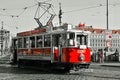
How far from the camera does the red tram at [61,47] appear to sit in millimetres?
23297

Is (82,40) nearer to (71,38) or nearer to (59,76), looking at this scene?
(71,38)

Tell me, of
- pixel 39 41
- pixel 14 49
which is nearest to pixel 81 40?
pixel 39 41

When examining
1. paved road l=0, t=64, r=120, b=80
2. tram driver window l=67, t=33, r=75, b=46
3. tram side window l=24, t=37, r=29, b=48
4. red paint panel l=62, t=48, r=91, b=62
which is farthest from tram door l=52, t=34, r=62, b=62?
tram side window l=24, t=37, r=29, b=48

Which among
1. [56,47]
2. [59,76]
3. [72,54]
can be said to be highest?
[56,47]

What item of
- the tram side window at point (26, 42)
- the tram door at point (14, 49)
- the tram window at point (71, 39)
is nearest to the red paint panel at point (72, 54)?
the tram window at point (71, 39)

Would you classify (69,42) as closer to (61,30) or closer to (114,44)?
(61,30)

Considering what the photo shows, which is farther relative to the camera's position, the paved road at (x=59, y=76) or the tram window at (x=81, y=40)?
the tram window at (x=81, y=40)

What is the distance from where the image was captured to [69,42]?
2334 cm

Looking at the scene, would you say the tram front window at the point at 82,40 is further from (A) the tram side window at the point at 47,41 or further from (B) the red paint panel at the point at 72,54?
(A) the tram side window at the point at 47,41

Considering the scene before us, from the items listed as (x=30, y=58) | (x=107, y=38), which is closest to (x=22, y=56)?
(x=30, y=58)

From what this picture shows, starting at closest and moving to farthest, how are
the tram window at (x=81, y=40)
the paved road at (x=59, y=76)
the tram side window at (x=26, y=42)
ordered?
the paved road at (x=59, y=76), the tram window at (x=81, y=40), the tram side window at (x=26, y=42)

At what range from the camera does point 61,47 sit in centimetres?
2381

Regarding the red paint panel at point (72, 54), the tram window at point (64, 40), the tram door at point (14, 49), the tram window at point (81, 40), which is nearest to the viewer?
the red paint panel at point (72, 54)

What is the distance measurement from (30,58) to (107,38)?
1308 centimetres
